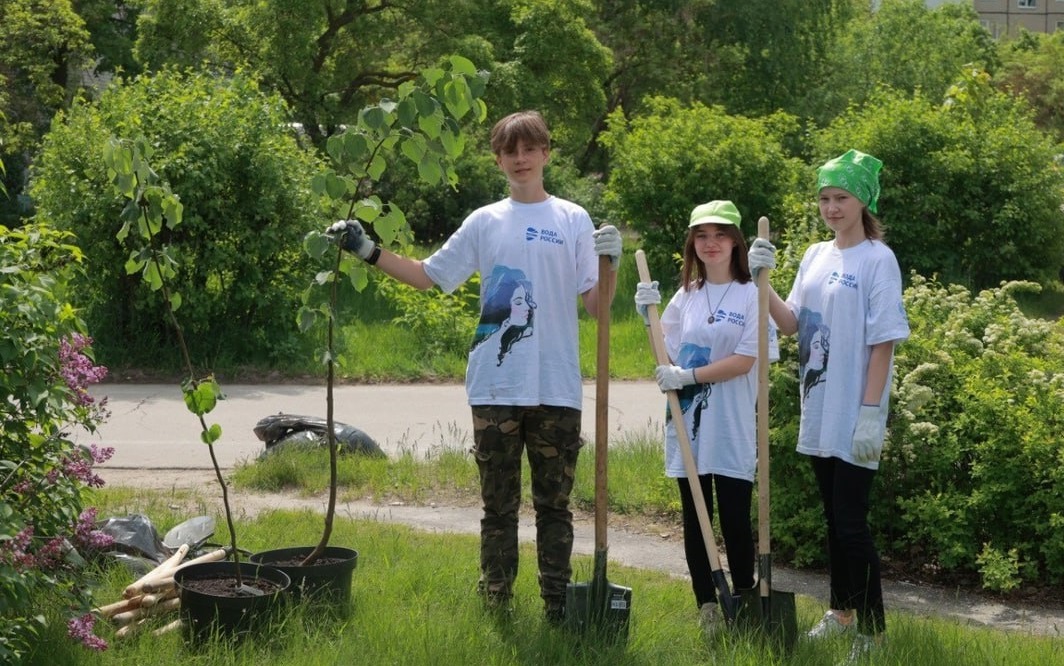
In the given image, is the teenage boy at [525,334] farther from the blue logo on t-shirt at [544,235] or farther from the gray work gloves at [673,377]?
the gray work gloves at [673,377]

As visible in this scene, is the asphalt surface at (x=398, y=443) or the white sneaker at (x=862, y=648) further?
the asphalt surface at (x=398, y=443)

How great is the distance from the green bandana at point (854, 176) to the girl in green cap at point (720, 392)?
15.5 inches

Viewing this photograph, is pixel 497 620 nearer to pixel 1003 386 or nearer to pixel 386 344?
pixel 1003 386

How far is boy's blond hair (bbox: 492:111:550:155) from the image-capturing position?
15.7 ft

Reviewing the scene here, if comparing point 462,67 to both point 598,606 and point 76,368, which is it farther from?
point 598,606

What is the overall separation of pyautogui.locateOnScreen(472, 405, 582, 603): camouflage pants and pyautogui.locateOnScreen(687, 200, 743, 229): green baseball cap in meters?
0.88

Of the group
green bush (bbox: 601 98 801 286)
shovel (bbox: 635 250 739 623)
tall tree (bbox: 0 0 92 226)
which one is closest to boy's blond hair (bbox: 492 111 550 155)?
shovel (bbox: 635 250 739 623)

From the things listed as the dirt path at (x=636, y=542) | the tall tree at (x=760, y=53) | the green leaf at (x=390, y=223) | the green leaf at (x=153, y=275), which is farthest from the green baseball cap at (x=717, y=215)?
the tall tree at (x=760, y=53)

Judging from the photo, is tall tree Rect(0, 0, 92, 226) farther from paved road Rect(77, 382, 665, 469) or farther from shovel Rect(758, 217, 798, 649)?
shovel Rect(758, 217, 798, 649)

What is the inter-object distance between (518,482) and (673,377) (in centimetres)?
71

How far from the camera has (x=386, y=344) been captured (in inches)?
519

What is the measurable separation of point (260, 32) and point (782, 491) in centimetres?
1346

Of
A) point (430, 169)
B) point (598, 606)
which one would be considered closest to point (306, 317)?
point (430, 169)

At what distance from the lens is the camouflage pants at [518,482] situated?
16.0 feet
